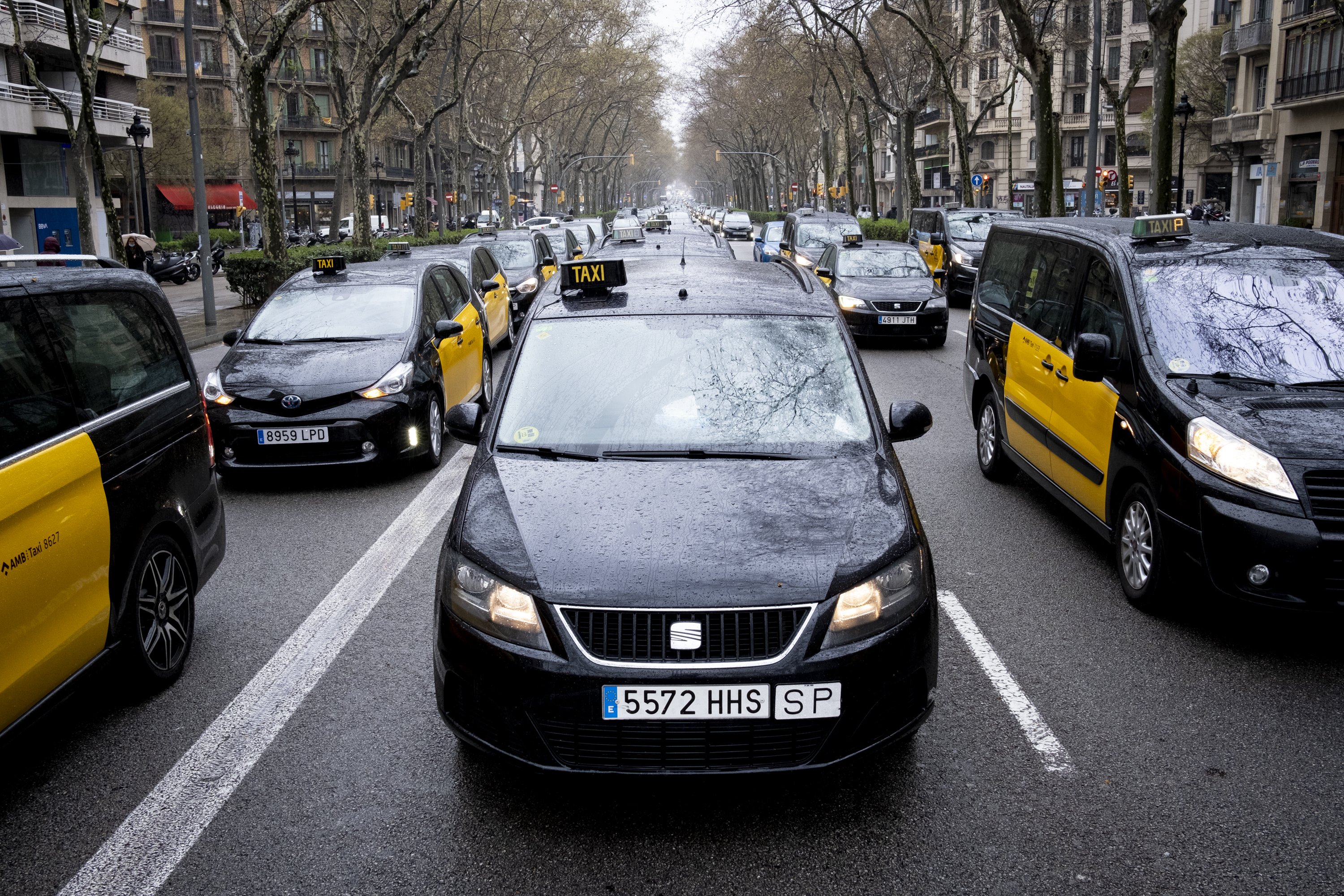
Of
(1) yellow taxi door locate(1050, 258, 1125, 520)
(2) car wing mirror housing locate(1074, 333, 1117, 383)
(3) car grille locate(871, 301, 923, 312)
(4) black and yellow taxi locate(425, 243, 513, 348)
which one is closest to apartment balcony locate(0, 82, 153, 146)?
(4) black and yellow taxi locate(425, 243, 513, 348)

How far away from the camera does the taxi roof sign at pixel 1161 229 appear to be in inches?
260

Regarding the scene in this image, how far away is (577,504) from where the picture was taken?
401 cm

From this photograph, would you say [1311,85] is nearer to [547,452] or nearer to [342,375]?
[342,375]

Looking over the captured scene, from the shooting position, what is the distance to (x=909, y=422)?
4812 millimetres

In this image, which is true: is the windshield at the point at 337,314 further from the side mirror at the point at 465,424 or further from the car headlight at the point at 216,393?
the side mirror at the point at 465,424

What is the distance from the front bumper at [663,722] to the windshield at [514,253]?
17.3m

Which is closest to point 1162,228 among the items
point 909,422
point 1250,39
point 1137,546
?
point 1137,546

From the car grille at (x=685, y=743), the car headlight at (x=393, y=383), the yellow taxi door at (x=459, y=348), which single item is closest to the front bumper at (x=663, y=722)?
the car grille at (x=685, y=743)

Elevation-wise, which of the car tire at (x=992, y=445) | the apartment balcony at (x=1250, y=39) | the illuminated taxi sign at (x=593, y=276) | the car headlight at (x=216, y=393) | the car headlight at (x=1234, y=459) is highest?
the apartment balcony at (x=1250, y=39)

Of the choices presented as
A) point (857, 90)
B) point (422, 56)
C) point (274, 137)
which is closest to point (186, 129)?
point (274, 137)

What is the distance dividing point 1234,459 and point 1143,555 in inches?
29.7

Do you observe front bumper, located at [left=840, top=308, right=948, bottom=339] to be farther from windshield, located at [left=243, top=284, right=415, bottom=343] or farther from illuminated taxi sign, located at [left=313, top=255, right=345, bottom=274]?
windshield, located at [left=243, top=284, right=415, bottom=343]

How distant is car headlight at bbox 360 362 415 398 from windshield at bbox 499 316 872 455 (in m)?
3.83

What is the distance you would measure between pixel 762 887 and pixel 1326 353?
401 cm
